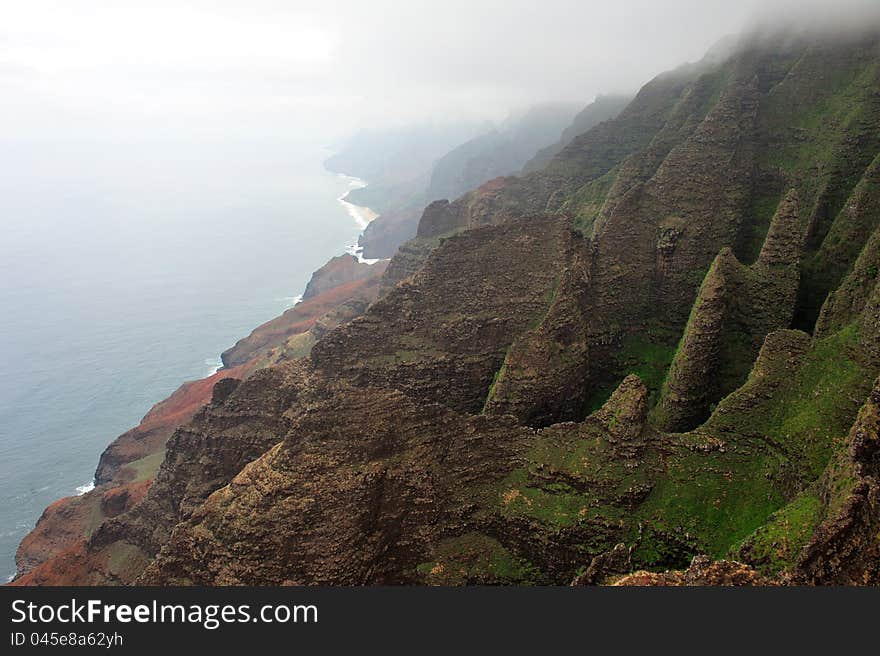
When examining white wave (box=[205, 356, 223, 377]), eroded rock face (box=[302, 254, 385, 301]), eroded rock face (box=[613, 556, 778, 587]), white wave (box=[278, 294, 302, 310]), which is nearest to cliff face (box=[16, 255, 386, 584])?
white wave (box=[205, 356, 223, 377])

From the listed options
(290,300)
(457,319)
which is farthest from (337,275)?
(457,319)

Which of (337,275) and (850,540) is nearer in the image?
(850,540)

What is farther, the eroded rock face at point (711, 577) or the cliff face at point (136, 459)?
the cliff face at point (136, 459)

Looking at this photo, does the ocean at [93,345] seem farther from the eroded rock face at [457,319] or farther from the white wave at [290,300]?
the eroded rock face at [457,319]

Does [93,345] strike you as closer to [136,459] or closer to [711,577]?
[136,459]

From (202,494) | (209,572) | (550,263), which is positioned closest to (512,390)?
(550,263)

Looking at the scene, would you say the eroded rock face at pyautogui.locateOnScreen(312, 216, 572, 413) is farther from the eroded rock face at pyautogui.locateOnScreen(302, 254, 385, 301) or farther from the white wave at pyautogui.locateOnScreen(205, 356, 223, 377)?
the eroded rock face at pyautogui.locateOnScreen(302, 254, 385, 301)

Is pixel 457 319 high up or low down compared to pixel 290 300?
up

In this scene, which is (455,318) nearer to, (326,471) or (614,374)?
(614,374)

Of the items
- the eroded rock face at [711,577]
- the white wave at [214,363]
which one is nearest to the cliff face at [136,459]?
the white wave at [214,363]
